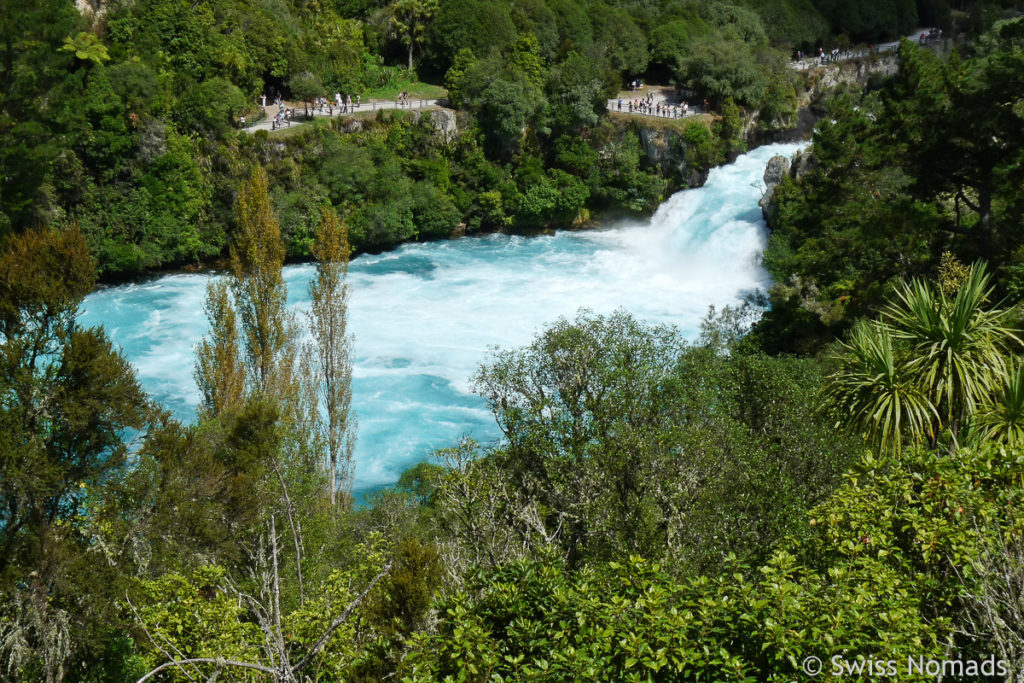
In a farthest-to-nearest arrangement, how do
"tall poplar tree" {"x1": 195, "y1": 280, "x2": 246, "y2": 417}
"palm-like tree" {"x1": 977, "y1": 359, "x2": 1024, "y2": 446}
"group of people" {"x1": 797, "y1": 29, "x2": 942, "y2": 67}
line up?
"group of people" {"x1": 797, "y1": 29, "x2": 942, "y2": 67} < "tall poplar tree" {"x1": 195, "y1": 280, "x2": 246, "y2": 417} < "palm-like tree" {"x1": 977, "y1": 359, "x2": 1024, "y2": 446}

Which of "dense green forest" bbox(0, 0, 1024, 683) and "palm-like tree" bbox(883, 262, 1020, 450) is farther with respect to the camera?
"palm-like tree" bbox(883, 262, 1020, 450)

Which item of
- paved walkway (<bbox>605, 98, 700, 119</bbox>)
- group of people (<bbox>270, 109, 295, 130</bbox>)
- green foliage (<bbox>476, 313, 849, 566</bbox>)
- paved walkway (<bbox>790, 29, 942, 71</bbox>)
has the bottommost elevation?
green foliage (<bbox>476, 313, 849, 566</bbox>)

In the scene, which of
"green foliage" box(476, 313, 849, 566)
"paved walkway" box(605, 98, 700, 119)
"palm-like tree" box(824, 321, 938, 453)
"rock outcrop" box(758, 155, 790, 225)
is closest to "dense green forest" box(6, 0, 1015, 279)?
"paved walkway" box(605, 98, 700, 119)

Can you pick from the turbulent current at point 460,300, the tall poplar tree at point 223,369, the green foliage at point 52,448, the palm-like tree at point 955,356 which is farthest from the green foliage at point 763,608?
the turbulent current at point 460,300

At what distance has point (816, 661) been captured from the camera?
721 cm

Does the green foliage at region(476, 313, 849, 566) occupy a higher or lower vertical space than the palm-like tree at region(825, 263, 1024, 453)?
lower

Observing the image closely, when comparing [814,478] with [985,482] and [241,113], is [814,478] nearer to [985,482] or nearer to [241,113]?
[985,482]

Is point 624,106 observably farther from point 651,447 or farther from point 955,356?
point 955,356

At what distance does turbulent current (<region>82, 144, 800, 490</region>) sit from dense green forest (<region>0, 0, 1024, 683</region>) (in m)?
3.91

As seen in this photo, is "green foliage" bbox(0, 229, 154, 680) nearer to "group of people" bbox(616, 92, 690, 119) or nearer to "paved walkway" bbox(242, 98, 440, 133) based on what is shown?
"paved walkway" bbox(242, 98, 440, 133)

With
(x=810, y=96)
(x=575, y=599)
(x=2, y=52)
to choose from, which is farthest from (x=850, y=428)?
(x=810, y=96)

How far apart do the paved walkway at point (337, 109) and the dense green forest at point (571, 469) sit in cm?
806

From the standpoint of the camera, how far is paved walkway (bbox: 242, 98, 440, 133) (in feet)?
159

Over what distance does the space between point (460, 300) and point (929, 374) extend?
2957 centimetres
